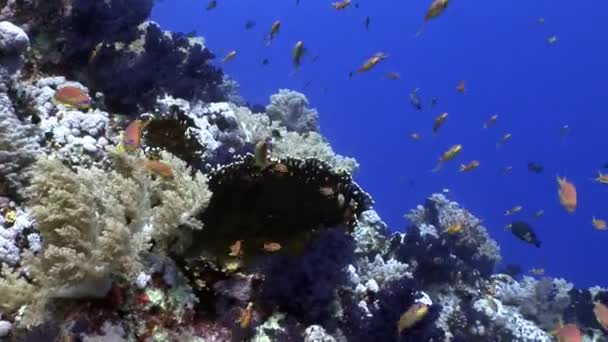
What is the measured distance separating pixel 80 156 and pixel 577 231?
4024 inches

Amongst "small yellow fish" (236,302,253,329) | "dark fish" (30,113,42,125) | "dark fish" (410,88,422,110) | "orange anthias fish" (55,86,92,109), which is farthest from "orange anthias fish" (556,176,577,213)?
"dark fish" (30,113,42,125)

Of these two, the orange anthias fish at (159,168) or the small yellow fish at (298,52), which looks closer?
the orange anthias fish at (159,168)

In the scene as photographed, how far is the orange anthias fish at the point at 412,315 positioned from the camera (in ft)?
13.1

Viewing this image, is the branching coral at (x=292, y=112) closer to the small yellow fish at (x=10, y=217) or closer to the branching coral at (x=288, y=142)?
the branching coral at (x=288, y=142)

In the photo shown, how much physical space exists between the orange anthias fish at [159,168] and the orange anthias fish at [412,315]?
2071mm

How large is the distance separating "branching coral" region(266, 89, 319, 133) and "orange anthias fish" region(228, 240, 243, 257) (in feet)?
21.7

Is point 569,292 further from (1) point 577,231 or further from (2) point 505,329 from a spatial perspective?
(1) point 577,231

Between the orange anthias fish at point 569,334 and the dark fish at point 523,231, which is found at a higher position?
the dark fish at point 523,231

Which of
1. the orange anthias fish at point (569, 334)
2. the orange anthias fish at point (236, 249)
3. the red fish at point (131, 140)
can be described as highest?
the red fish at point (131, 140)

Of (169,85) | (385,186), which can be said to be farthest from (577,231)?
(169,85)

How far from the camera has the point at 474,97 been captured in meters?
122

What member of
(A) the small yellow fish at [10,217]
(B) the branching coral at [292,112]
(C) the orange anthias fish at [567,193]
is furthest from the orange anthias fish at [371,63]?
(A) the small yellow fish at [10,217]

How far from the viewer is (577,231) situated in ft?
308

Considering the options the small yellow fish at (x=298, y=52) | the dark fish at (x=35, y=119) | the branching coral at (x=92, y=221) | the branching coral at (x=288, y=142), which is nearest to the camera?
the branching coral at (x=92, y=221)
